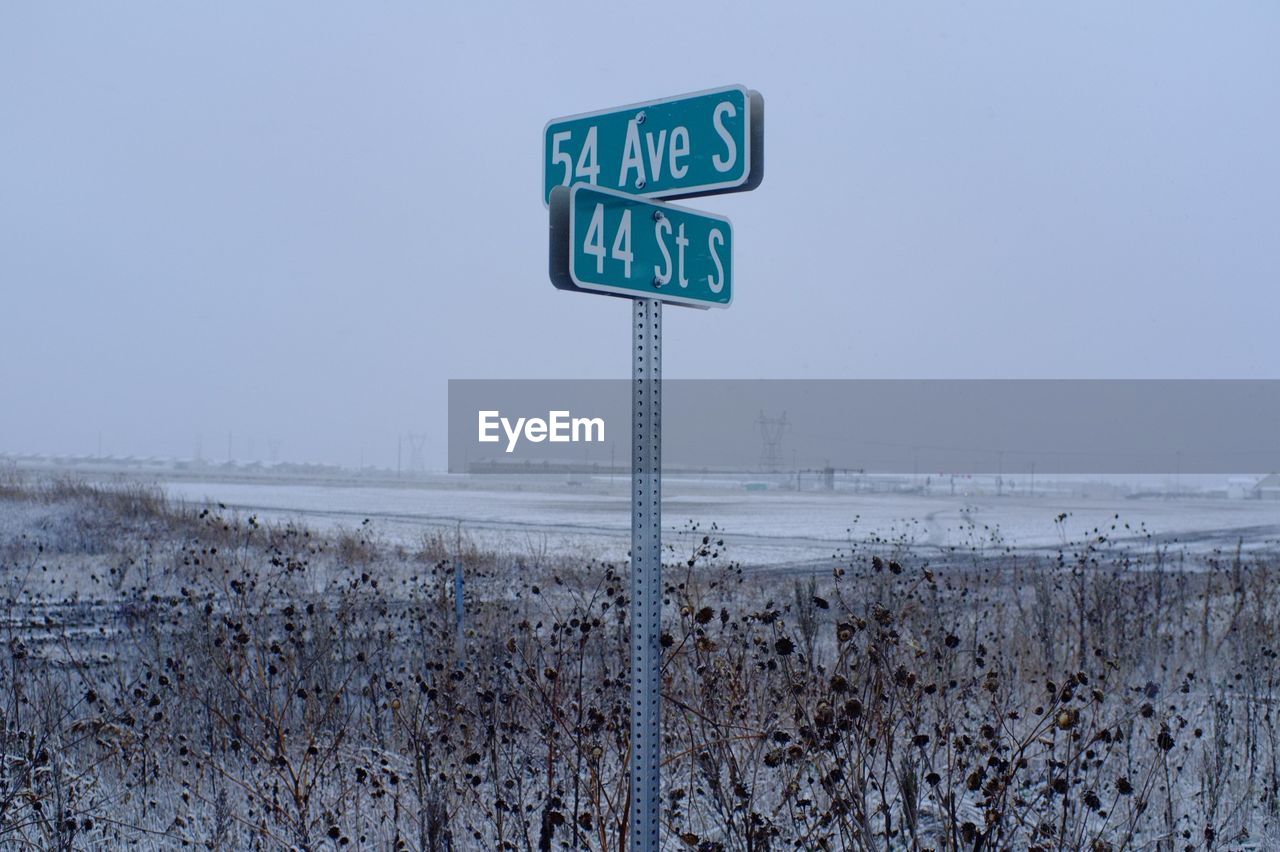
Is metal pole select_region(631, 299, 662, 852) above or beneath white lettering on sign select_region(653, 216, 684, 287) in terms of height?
beneath

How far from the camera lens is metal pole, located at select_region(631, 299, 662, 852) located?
283 cm

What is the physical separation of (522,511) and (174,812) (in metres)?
39.6

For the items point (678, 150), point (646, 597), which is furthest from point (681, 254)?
point (646, 597)

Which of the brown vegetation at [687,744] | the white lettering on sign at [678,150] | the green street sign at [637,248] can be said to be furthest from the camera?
the brown vegetation at [687,744]

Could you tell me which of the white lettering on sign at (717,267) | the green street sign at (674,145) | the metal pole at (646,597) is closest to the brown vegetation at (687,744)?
the metal pole at (646,597)

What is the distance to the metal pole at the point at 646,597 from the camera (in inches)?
111

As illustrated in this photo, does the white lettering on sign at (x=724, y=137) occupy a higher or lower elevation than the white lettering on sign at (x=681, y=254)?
higher

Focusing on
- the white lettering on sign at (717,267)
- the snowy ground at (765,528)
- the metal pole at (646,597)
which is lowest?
the snowy ground at (765,528)

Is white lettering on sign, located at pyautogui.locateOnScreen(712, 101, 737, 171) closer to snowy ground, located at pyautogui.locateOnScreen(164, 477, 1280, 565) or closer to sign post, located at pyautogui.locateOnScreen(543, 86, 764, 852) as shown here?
sign post, located at pyautogui.locateOnScreen(543, 86, 764, 852)

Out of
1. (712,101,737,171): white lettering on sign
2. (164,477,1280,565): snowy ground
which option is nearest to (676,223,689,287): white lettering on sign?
(712,101,737,171): white lettering on sign

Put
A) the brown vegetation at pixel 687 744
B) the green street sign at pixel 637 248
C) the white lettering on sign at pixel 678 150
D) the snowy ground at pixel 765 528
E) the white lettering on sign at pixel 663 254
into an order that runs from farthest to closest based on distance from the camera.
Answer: the snowy ground at pixel 765 528 → the brown vegetation at pixel 687 744 → the white lettering on sign at pixel 678 150 → the white lettering on sign at pixel 663 254 → the green street sign at pixel 637 248

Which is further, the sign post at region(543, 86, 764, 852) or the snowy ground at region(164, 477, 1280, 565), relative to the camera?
Answer: the snowy ground at region(164, 477, 1280, 565)

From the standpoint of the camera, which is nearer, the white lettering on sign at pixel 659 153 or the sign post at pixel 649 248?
the sign post at pixel 649 248

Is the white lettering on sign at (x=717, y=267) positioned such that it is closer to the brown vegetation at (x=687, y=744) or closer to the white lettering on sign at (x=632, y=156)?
the white lettering on sign at (x=632, y=156)
